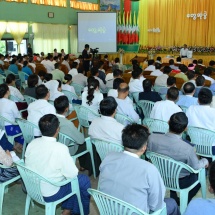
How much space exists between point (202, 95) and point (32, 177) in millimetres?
2173

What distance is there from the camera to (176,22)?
17.0 metres

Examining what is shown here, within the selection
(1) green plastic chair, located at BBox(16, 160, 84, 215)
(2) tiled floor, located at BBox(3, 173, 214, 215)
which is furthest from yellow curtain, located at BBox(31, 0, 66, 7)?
(1) green plastic chair, located at BBox(16, 160, 84, 215)

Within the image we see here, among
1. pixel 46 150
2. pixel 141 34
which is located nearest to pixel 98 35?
pixel 141 34

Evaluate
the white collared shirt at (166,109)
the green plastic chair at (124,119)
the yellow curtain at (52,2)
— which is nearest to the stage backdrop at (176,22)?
the yellow curtain at (52,2)

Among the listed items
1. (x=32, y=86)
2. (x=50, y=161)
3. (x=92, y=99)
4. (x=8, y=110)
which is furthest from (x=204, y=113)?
(x=32, y=86)

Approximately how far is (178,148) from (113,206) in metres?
1.02

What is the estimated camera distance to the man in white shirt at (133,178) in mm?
2143

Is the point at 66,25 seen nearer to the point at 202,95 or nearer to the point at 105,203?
the point at 202,95

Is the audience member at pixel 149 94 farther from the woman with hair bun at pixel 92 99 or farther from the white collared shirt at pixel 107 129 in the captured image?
the white collared shirt at pixel 107 129

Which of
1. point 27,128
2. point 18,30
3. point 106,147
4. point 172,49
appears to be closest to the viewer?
point 106,147

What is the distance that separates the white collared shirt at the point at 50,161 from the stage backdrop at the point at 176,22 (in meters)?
14.6

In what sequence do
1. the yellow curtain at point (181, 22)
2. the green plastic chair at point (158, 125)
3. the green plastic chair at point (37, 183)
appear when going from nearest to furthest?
the green plastic chair at point (37, 183) < the green plastic chair at point (158, 125) < the yellow curtain at point (181, 22)

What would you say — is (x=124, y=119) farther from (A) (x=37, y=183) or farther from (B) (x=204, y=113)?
(A) (x=37, y=183)

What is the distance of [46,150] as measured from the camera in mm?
2670
